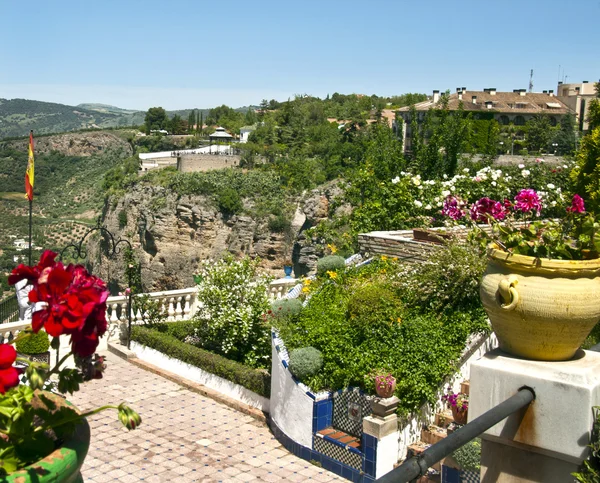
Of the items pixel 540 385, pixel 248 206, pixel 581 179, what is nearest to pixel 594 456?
pixel 540 385

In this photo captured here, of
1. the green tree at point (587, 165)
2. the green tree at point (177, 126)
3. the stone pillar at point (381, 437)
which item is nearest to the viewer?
the stone pillar at point (381, 437)

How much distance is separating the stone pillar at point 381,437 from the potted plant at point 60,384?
5.53m

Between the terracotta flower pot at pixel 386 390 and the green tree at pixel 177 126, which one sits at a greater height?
the green tree at pixel 177 126

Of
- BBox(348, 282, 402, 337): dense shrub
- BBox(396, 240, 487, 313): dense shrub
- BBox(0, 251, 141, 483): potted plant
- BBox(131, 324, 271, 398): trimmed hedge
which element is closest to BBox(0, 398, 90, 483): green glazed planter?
BBox(0, 251, 141, 483): potted plant

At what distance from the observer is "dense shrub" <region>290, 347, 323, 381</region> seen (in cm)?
785

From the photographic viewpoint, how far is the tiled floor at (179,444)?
24.3 feet

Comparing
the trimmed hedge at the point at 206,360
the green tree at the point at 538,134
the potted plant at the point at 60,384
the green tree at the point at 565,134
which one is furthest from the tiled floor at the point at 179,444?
the green tree at the point at 538,134

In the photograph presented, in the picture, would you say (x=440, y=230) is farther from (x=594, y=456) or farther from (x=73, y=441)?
(x=73, y=441)

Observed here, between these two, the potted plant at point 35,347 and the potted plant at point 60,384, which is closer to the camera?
the potted plant at point 60,384

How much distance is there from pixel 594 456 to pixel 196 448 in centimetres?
635

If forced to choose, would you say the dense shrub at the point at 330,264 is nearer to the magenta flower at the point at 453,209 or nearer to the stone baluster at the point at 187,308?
the magenta flower at the point at 453,209

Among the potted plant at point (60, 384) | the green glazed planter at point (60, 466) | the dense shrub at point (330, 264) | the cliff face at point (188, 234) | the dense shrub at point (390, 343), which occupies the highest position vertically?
the potted plant at point (60, 384)

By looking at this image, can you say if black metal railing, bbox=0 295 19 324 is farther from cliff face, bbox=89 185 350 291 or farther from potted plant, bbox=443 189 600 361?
cliff face, bbox=89 185 350 291

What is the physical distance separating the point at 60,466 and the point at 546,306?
1.90m
